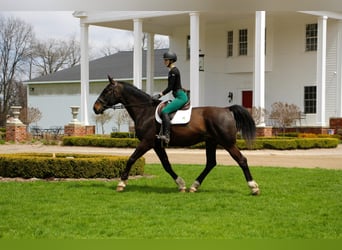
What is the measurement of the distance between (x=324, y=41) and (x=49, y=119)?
81.7 ft

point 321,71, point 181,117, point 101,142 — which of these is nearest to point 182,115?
point 181,117

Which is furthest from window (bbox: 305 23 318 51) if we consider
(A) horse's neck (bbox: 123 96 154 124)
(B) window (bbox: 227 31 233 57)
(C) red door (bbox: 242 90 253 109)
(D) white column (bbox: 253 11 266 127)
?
(A) horse's neck (bbox: 123 96 154 124)

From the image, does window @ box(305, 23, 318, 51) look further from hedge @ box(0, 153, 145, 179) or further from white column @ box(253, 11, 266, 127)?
hedge @ box(0, 153, 145, 179)

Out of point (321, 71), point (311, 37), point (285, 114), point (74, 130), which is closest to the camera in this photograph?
point (285, 114)

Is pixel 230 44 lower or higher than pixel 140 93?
higher

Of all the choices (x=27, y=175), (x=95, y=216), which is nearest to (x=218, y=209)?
(x=95, y=216)

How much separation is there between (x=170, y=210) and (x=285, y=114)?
23.2 m

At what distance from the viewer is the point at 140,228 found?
5.68 m

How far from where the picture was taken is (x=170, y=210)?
23.1 ft

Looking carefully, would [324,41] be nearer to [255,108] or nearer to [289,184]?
[255,108]

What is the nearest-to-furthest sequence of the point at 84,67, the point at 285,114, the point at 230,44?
the point at 285,114 → the point at 84,67 → the point at 230,44

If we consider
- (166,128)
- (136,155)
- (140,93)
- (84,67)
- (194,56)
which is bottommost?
(136,155)

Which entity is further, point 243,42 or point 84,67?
point 243,42

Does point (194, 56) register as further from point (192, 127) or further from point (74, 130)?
point (192, 127)
